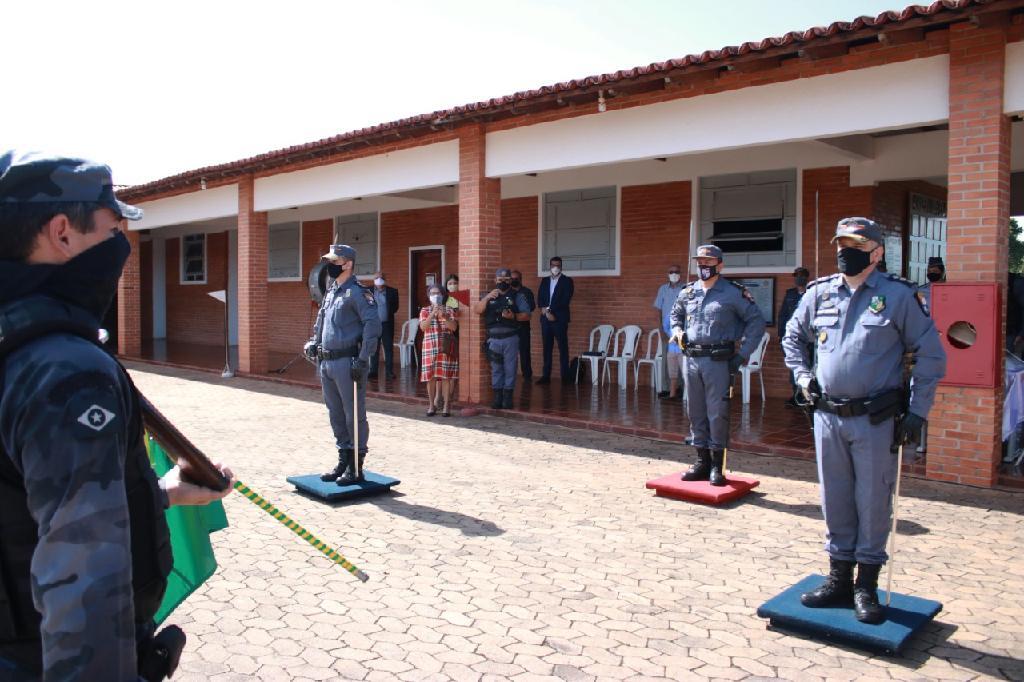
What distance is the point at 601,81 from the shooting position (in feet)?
27.9

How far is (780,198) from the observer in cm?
1138

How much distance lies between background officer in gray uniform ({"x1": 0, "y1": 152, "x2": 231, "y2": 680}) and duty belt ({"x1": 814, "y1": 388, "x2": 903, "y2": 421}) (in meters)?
3.26

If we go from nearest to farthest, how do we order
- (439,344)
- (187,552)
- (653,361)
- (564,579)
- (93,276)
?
(93,276) → (187,552) → (564,579) → (439,344) → (653,361)

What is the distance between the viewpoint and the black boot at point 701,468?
6.62m

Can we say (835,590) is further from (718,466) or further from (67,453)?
(67,453)

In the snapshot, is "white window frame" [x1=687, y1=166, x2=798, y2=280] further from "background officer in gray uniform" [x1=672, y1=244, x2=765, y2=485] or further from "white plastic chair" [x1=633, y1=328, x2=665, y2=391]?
"background officer in gray uniform" [x1=672, y1=244, x2=765, y2=485]

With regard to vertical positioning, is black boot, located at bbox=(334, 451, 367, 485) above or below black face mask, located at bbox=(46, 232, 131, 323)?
below

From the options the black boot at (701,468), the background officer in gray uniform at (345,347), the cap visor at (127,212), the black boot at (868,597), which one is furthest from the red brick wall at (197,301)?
the cap visor at (127,212)

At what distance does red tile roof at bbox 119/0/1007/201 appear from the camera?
639 cm

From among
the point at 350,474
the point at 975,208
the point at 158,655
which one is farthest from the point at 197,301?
the point at 158,655

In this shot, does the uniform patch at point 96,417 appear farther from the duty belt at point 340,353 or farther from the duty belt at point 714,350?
the duty belt at point 714,350

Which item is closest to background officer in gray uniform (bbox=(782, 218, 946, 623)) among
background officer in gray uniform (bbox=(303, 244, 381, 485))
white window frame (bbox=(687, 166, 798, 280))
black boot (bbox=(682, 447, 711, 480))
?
Answer: black boot (bbox=(682, 447, 711, 480))

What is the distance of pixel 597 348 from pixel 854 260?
30.0 feet

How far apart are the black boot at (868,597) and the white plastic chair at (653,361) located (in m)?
7.59
